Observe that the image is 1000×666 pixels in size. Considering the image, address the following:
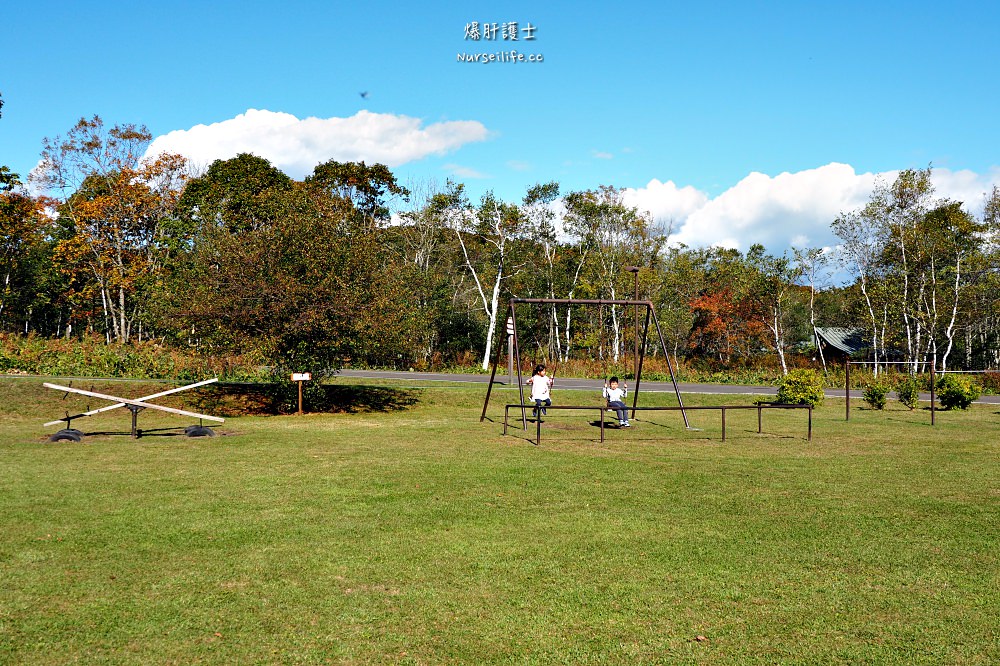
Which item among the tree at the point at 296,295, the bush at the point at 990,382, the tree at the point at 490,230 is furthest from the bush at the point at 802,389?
the tree at the point at 490,230

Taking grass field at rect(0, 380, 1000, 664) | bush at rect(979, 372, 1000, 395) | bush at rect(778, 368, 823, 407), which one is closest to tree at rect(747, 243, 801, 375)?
bush at rect(979, 372, 1000, 395)

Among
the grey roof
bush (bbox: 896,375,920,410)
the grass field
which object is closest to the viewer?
the grass field

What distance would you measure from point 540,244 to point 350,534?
44508mm

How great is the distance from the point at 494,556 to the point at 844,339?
179 ft

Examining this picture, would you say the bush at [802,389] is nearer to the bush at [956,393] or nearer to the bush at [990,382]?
the bush at [956,393]

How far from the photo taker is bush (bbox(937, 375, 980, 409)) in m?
25.6

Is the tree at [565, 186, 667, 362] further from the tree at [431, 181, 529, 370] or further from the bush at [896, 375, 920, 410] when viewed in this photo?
the bush at [896, 375, 920, 410]

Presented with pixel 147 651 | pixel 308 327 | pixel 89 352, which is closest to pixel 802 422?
pixel 308 327

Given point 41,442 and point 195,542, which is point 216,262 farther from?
point 195,542

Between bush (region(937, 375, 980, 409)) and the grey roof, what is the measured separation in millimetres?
27347

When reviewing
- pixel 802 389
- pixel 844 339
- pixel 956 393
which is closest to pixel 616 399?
pixel 802 389

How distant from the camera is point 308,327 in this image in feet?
74.1

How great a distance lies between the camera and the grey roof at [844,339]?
53906 mm

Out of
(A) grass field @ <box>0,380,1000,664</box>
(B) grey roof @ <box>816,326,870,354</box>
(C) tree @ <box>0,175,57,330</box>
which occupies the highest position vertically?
(C) tree @ <box>0,175,57,330</box>
